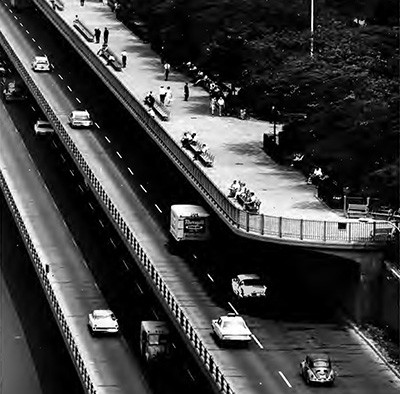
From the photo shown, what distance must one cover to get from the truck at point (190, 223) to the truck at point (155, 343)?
12134 millimetres

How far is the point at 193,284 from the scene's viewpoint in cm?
12319

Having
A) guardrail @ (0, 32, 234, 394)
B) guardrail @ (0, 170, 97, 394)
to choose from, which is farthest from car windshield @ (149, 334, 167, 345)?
guardrail @ (0, 170, 97, 394)

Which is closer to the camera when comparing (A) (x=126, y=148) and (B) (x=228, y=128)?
(B) (x=228, y=128)

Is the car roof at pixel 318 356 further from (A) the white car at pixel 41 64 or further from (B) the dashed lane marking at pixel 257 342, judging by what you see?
(A) the white car at pixel 41 64

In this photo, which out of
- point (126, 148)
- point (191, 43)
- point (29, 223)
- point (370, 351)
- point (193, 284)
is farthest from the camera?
point (191, 43)

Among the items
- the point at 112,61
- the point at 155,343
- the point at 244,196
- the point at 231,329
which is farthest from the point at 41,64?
the point at 231,329

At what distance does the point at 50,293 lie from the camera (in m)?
129

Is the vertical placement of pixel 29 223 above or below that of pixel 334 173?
below

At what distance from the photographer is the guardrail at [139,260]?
106 metres

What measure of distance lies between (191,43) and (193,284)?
53917 mm

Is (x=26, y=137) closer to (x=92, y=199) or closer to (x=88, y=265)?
(x=92, y=199)

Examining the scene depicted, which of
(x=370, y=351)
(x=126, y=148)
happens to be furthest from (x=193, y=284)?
Answer: (x=126, y=148)

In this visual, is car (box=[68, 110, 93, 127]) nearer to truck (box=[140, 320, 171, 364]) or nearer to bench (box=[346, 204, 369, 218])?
bench (box=[346, 204, 369, 218])

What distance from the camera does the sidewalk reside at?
4943 inches
